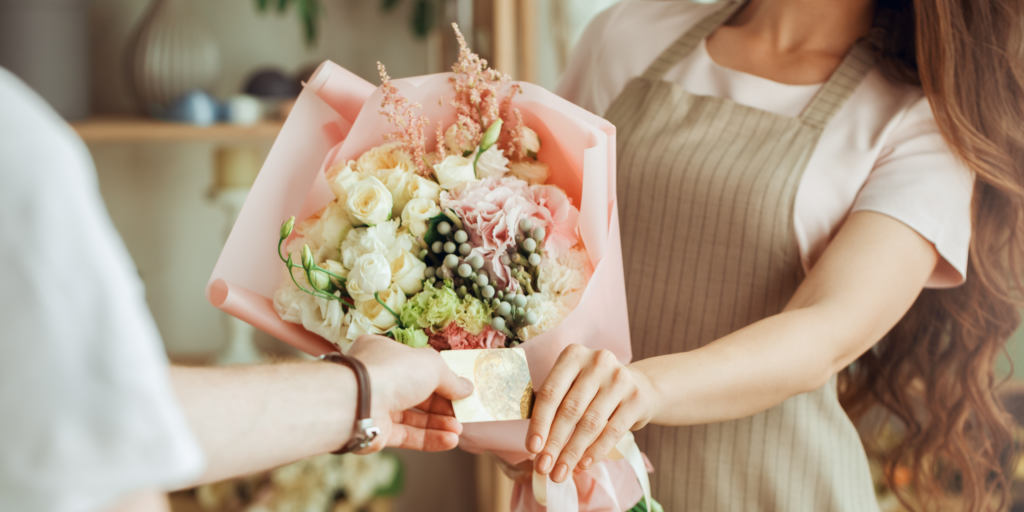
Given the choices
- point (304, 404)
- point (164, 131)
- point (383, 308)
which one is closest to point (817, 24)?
point (383, 308)

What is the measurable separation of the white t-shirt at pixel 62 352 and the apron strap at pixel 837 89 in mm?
898

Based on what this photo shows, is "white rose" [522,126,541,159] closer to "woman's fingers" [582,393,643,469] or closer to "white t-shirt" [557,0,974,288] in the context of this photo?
"woman's fingers" [582,393,643,469]

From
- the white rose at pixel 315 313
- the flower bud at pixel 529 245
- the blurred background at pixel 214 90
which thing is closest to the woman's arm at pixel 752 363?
the flower bud at pixel 529 245

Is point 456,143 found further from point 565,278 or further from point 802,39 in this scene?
point 802,39

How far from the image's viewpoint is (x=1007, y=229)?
982 millimetres

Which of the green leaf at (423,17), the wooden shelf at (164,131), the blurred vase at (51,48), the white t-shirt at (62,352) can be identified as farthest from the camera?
the green leaf at (423,17)

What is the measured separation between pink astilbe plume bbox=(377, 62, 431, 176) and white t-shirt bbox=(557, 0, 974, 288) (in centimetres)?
53

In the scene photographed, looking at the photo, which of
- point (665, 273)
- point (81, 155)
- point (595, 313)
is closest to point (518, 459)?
point (595, 313)

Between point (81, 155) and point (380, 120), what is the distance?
38cm

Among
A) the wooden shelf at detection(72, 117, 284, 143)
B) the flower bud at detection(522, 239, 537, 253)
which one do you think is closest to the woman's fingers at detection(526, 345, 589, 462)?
the flower bud at detection(522, 239, 537, 253)

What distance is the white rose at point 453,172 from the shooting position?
27.1 inches

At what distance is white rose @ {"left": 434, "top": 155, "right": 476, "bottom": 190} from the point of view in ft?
2.26

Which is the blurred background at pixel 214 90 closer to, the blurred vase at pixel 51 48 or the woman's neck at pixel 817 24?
the blurred vase at pixel 51 48

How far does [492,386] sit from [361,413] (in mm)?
127
